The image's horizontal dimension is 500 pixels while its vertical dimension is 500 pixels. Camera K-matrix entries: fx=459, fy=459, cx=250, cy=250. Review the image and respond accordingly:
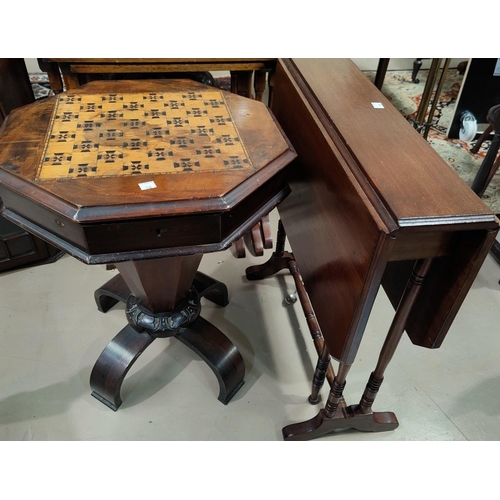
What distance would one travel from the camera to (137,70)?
5.74 feet

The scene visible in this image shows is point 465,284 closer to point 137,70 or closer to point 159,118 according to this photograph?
point 159,118

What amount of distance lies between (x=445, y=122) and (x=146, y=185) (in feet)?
7.92

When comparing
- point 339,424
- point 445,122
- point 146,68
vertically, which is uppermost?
point 146,68

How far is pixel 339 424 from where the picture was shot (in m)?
1.48

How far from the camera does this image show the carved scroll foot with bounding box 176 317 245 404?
5.07ft

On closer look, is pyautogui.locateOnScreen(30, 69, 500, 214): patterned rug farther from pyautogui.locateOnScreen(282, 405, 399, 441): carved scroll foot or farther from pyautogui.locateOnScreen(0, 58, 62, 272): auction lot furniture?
pyautogui.locateOnScreen(282, 405, 399, 441): carved scroll foot

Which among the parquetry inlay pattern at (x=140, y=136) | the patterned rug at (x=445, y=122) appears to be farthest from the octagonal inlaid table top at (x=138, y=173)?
the patterned rug at (x=445, y=122)

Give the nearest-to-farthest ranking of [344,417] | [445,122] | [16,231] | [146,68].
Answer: [344,417], [146,68], [16,231], [445,122]

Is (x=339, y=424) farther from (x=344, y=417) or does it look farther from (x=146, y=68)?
(x=146, y=68)

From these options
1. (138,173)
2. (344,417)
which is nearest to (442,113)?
(344,417)

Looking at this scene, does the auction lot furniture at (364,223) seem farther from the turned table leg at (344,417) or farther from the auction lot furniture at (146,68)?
the auction lot furniture at (146,68)

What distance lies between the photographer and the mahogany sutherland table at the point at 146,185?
1027 mm

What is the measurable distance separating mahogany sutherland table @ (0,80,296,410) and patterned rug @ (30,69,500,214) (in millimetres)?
1169

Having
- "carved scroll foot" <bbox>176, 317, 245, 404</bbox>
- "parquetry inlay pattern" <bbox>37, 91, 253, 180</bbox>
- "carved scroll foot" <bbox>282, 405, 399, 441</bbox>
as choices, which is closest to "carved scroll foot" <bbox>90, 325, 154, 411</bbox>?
"carved scroll foot" <bbox>176, 317, 245, 404</bbox>
